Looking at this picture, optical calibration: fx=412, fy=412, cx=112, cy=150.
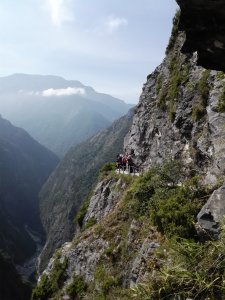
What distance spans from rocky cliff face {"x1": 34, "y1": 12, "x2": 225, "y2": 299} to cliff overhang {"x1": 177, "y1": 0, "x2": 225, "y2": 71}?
4.49m

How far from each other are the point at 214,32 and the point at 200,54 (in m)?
1.09

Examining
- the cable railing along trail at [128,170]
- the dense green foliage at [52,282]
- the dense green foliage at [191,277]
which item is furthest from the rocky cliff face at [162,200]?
the cable railing along trail at [128,170]

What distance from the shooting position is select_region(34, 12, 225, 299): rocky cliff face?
15.4 metres

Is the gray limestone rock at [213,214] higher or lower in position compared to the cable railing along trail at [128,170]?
higher

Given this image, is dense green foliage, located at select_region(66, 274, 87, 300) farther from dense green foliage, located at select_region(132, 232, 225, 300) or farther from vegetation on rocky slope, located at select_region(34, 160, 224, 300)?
dense green foliage, located at select_region(132, 232, 225, 300)

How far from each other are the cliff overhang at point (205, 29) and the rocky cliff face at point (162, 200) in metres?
4.49

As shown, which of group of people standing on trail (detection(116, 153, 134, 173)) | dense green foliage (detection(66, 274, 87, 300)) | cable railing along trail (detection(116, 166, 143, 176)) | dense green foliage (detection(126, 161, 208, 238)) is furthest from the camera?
group of people standing on trail (detection(116, 153, 134, 173))

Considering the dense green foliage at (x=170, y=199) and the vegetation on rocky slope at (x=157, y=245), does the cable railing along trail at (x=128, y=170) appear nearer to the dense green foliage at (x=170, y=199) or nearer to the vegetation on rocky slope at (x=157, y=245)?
the vegetation on rocky slope at (x=157, y=245)

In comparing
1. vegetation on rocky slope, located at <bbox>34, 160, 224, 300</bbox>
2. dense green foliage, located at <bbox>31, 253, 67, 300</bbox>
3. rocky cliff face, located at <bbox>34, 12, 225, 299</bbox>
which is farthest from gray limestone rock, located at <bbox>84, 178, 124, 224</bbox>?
dense green foliage, located at <bbox>31, 253, 67, 300</bbox>

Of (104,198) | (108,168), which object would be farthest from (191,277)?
(108,168)

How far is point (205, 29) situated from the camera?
11398 mm

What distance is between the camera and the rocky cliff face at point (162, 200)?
1540 centimetres

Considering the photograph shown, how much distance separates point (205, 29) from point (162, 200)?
1059 centimetres

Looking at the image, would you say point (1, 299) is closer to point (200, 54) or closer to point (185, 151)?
point (185, 151)
